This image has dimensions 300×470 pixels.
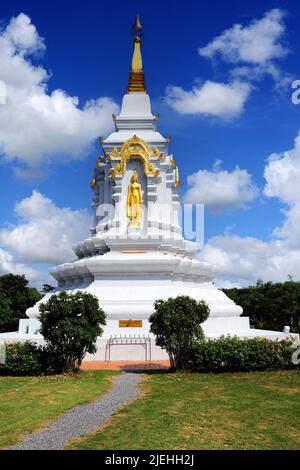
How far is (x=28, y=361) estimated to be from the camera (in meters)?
16.2

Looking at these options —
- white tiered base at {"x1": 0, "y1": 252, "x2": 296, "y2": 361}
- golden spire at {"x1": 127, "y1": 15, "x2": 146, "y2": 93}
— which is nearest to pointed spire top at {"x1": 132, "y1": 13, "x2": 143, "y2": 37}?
golden spire at {"x1": 127, "y1": 15, "x2": 146, "y2": 93}

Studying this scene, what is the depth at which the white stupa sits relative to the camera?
22.0 m

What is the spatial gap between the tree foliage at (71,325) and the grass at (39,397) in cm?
90

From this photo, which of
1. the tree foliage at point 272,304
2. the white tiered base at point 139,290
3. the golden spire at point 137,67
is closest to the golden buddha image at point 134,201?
the white tiered base at point 139,290

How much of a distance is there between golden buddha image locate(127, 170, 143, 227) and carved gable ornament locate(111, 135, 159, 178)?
0.97m

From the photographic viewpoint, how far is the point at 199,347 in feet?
53.2

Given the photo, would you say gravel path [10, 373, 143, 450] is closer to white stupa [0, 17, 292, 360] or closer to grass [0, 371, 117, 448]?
grass [0, 371, 117, 448]

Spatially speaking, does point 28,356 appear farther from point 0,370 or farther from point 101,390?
point 101,390

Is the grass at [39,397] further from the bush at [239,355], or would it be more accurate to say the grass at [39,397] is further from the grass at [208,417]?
the bush at [239,355]

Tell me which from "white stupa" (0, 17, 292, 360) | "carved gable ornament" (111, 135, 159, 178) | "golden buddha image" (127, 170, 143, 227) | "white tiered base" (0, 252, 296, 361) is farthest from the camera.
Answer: "carved gable ornament" (111, 135, 159, 178)

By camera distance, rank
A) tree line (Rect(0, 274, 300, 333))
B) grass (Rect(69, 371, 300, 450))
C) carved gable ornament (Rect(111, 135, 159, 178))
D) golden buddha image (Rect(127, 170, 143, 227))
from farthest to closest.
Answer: tree line (Rect(0, 274, 300, 333)) < carved gable ornament (Rect(111, 135, 159, 178)) < golden buddha image (Rect(127, 170, 143, 227)) < grass (Rect(69, 371, 300, 450))

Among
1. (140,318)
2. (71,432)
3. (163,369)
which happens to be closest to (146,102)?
(140,318)

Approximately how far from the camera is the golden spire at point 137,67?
32188mm

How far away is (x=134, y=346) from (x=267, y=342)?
6.09 meters
